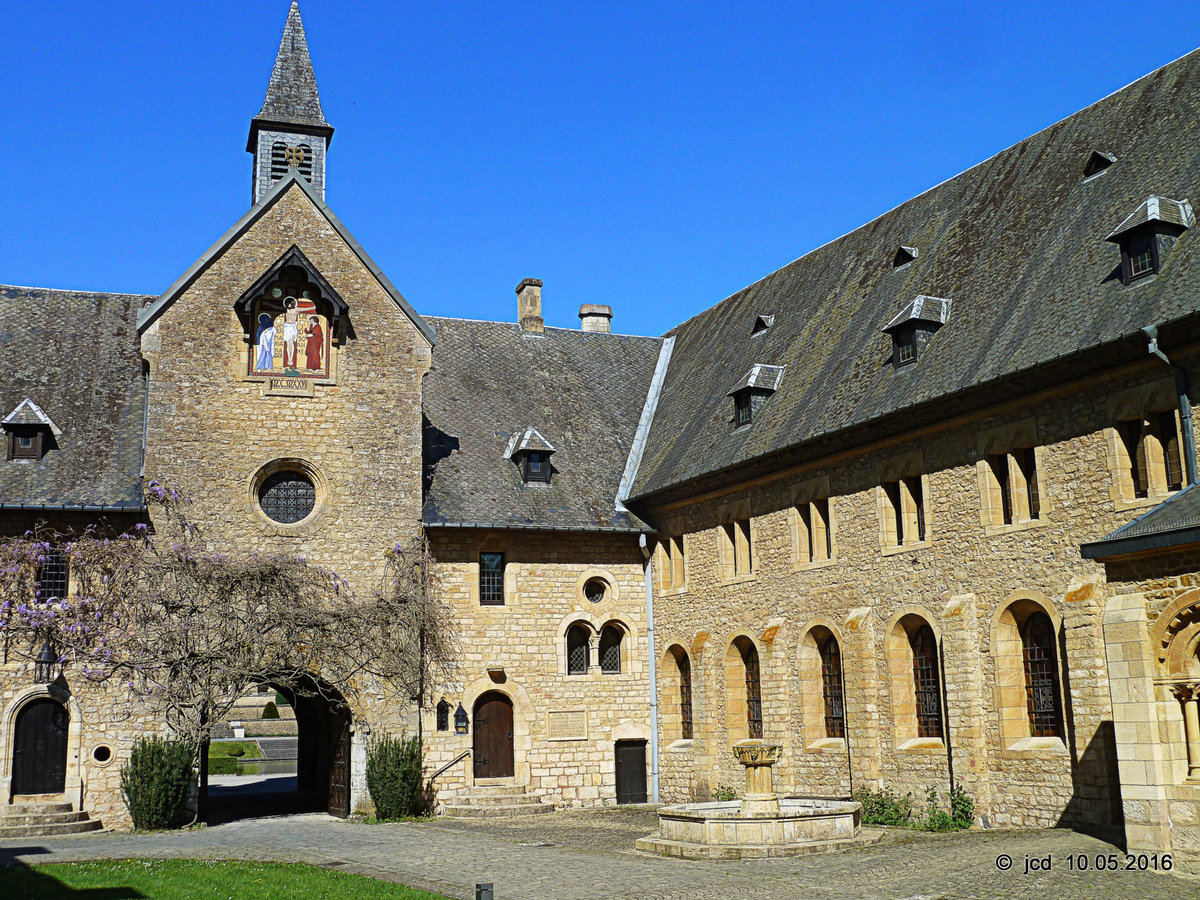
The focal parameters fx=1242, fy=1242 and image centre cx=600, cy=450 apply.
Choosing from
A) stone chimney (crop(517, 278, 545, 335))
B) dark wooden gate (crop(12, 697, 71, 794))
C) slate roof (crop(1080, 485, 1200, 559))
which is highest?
stone chimney (crop(517, 278, 545, 335))

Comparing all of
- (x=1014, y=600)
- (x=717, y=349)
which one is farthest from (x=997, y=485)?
(x=717, y=349)

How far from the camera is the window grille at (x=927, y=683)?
69.0 feet

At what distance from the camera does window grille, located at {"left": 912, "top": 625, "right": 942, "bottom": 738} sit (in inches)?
828

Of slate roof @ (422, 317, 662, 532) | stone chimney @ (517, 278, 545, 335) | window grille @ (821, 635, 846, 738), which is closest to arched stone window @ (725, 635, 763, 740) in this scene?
window grille @ (821, 635, 846, 738)

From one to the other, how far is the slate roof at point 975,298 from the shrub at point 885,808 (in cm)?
A: 625

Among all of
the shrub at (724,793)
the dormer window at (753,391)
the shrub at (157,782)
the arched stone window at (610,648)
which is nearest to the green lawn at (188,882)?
the shrub at (157,782)

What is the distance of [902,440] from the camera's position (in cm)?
2177

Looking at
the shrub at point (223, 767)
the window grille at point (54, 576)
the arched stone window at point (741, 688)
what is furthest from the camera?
the shrub at point (223, 767)

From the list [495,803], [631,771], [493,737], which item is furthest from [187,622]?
[631,771]

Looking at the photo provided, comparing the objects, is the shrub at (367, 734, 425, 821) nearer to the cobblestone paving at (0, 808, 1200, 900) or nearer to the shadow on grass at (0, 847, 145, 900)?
the cobblestone paving at (0, 808, 1200, 900)

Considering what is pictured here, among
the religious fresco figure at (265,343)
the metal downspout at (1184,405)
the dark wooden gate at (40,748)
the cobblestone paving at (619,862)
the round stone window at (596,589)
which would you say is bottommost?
the cobblestone paving at (619,862)

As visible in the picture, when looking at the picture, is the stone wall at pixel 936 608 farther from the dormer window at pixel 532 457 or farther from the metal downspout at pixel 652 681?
the dormer window at pixel 532 457

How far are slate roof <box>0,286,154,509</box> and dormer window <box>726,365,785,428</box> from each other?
1243 centimetres

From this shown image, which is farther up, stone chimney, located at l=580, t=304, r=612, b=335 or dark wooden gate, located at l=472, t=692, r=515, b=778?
stone chimney, located at l=580, t=304, r=612, b=335
